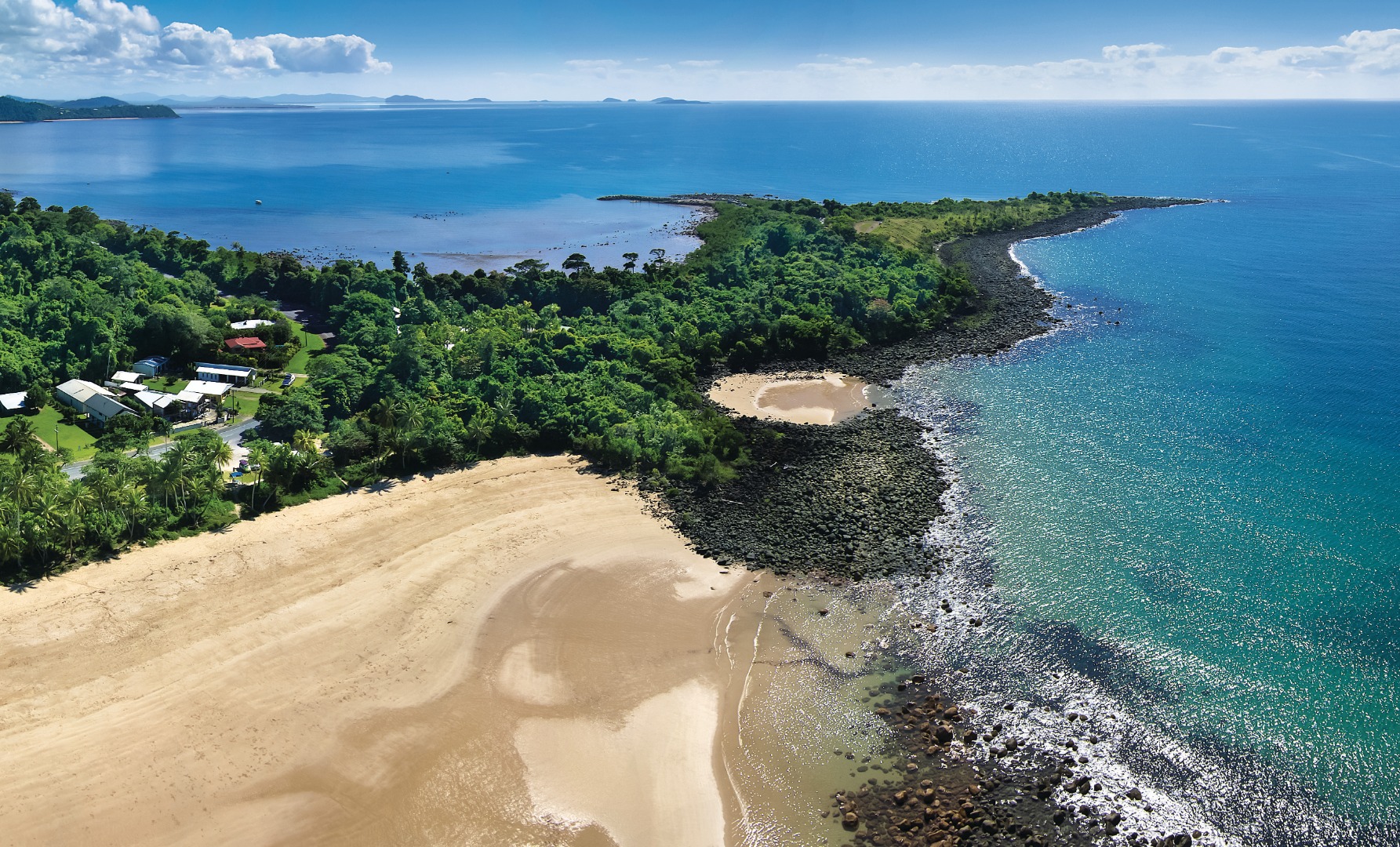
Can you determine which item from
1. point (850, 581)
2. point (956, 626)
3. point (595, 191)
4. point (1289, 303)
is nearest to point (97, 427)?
point (850, 581)

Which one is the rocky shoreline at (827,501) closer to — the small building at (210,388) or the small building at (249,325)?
the small building at (210,388)

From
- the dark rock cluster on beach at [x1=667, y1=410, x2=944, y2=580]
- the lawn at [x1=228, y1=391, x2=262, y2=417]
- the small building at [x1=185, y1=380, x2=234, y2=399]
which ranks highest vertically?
the small building at [x1=185, y1=380, x2=234, y2=399]

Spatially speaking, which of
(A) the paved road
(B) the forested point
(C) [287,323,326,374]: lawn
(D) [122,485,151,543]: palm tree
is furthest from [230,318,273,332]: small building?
(D) [122,485,151,543]: palm tree

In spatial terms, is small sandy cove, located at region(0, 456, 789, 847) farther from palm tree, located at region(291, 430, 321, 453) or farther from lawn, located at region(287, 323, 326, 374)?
lawn, located at region(287, 323, 326, 374)

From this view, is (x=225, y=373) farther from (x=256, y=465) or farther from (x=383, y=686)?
(x=383, y=686)

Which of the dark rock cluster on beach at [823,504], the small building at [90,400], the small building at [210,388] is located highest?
the small building at [210,388]

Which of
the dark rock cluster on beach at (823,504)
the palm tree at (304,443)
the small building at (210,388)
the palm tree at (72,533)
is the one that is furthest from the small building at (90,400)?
the dark rock cluster on beach at (823,504)
